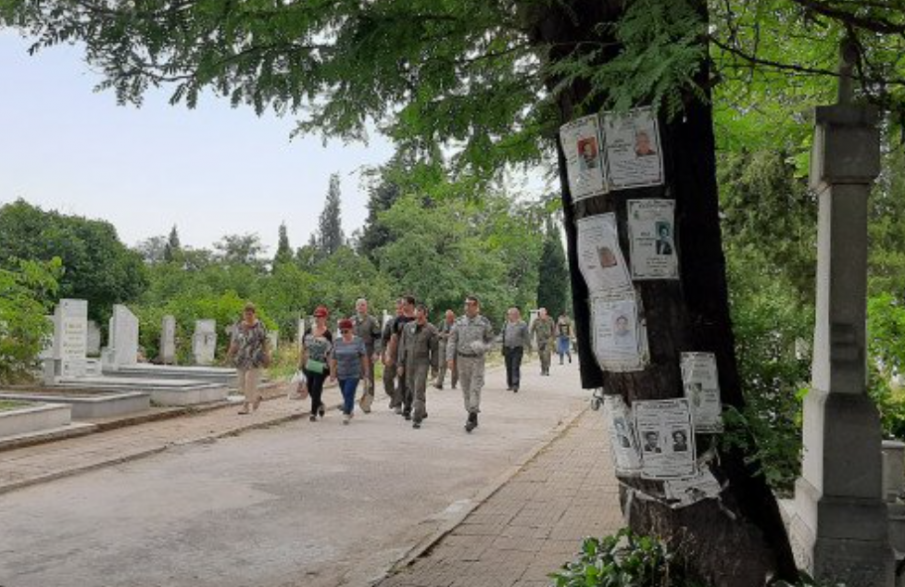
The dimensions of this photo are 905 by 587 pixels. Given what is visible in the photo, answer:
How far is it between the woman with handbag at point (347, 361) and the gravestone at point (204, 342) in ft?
36.5

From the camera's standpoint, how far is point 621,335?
14.7 ft

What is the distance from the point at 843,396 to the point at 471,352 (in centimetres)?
968

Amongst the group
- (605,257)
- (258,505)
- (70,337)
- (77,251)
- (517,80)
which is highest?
(77,251)

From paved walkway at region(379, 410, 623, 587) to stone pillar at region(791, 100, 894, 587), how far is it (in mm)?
1792

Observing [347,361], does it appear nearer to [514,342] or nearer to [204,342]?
[514,342]

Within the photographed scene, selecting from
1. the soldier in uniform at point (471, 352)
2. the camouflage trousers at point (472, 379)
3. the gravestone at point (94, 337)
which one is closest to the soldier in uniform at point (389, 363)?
the soldier in uniform at point (471, 352)

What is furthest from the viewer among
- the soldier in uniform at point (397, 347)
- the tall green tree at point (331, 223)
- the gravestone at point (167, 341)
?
the tall green tree at point (331, 223)

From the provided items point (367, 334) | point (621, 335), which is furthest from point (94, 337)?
point (621, 335)

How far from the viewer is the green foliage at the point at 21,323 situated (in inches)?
627

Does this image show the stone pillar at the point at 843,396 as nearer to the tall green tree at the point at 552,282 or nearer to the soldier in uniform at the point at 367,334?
the soldier in uniform at the point at 367,334

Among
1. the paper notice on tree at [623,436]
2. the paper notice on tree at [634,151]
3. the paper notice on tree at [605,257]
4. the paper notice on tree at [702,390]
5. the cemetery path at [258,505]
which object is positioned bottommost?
the cemetery path at [258,505]

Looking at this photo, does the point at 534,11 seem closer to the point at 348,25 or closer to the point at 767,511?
the point at 348,25

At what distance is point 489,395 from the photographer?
20.6 meters

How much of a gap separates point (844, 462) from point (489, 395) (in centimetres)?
1556
